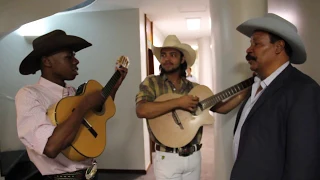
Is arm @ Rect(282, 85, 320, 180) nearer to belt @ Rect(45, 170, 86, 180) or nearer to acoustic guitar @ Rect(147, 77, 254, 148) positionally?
acoustic guitar @ Rect(147, 77, 254, 148)

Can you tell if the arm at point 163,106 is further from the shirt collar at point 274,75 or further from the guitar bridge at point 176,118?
the shirt collar at point 274,75

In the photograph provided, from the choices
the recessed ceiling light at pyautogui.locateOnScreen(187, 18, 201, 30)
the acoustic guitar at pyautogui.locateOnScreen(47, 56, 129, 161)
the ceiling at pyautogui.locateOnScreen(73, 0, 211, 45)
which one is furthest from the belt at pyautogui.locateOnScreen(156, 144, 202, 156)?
the recessed ceiling light at pyautogui.locateOnScreen(187, 18, 201, 30)

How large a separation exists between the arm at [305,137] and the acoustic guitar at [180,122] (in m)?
0.67

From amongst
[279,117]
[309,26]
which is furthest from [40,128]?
[309,26]

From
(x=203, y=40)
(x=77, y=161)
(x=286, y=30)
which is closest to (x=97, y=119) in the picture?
(x=77, y=161)

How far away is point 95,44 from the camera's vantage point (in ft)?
11.7

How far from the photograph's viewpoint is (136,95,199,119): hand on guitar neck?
1.57 metres

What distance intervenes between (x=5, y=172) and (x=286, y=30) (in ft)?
8.55

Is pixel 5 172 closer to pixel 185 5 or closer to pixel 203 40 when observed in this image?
pixel 185 5

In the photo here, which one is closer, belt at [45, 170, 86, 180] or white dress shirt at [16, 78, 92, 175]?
white dress shirt at [16, 78, 92, 175]

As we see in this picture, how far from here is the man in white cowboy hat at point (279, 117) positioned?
90 cm

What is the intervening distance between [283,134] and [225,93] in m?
0.57

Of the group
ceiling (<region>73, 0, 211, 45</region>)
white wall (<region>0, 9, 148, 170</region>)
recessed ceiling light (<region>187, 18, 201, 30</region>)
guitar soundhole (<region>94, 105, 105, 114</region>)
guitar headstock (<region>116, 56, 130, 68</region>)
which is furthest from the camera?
recessed ceiling light (<region>187, 18, 201, 30</region>)

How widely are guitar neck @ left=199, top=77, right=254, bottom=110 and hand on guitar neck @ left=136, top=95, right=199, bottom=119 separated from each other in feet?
0.21
